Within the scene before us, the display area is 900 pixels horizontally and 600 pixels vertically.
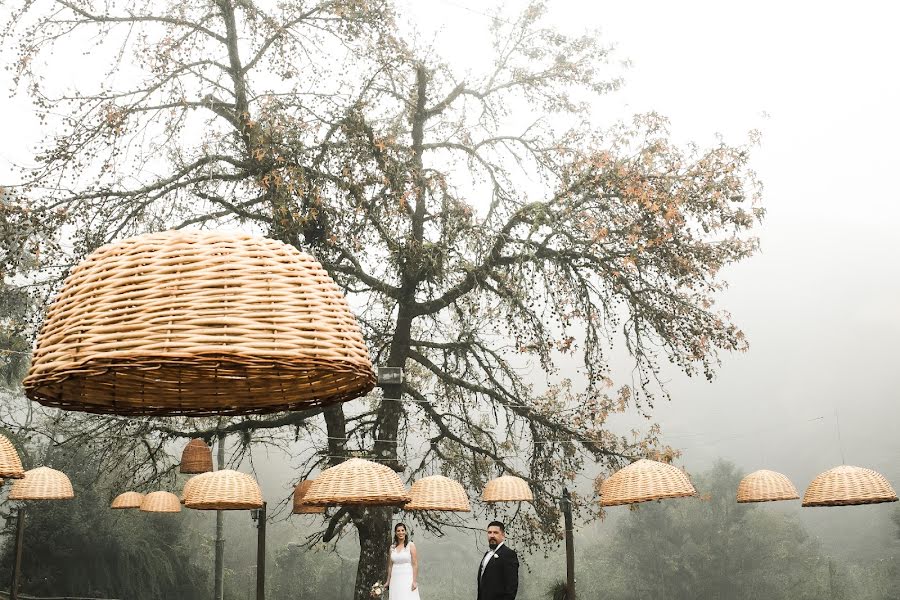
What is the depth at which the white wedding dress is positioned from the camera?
6.88 meters

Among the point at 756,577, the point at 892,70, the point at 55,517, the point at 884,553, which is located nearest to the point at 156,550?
the point at 55,517

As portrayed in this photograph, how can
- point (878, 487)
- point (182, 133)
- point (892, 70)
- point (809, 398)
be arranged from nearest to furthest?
point (878, 487)
point (182, 133)
point (892, 70)
point (809, 398)

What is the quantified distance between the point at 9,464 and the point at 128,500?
22.2 feet

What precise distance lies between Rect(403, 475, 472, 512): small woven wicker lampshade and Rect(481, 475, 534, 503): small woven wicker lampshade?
0.46 meters

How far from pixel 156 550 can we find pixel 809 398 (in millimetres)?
43924

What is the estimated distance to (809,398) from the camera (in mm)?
52031

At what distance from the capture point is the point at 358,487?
668 centimetres

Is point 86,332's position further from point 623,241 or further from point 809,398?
point 809,398

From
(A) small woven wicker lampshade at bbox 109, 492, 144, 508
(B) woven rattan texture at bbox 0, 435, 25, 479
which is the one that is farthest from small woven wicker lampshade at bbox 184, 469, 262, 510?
(B) woven rattan texture at bbox 0, 435, 25, 479

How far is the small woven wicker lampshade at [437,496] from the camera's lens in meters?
8.36

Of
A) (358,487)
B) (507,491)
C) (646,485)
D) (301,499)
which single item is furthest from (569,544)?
(301,499)

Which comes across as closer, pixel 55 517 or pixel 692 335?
pixel 692 335

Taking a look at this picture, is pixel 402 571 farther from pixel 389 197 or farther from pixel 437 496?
pixel 389 197

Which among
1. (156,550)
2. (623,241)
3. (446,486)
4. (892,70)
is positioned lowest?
(156,550)
